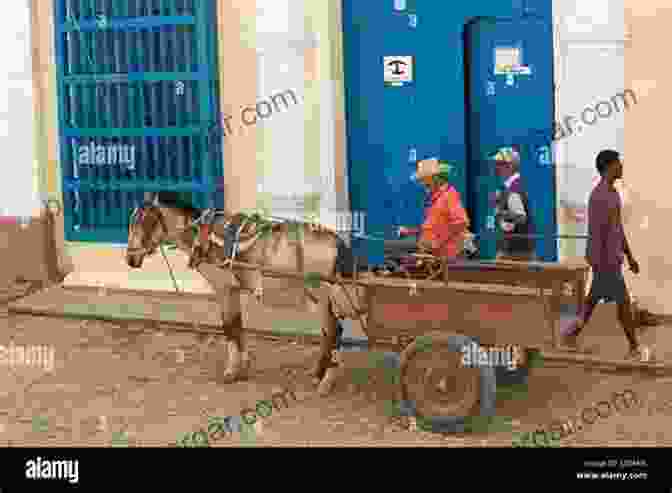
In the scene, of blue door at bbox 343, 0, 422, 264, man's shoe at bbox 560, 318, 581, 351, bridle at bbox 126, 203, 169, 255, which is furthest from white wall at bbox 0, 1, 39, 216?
man's shoe at bbox 560, 318, 581, 351

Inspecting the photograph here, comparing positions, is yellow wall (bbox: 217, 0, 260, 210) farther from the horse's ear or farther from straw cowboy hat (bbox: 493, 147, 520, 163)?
the horse's ear

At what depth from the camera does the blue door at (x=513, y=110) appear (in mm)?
13008

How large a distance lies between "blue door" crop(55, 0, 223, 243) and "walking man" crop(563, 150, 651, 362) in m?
4.40

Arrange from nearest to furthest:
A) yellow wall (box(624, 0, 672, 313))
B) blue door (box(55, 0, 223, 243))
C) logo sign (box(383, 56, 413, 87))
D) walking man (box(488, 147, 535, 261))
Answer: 1. walking man (box(488, 147, 535, 261))
2. yellow wall (box(624, 0, 672, 313))
3. logo sign (box(383, 56, 413, 87))
4. blue door (box(55, 0, 223, 243))

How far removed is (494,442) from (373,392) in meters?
1.51

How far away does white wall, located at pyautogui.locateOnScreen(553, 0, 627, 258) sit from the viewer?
480 inches

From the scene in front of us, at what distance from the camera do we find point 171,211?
10961 millimetres

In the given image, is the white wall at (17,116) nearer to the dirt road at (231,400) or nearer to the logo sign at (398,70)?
the dirt road at (231,400)

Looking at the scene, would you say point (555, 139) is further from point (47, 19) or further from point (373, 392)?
point (47, 19)

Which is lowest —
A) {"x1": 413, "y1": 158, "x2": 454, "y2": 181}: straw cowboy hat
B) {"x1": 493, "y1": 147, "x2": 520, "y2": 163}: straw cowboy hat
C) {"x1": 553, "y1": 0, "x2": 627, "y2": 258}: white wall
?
{"x1": 413, "y1": 158, "x2": 454, "y2": 181}: straw cowboy hat

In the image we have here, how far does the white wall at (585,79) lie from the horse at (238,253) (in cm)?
300

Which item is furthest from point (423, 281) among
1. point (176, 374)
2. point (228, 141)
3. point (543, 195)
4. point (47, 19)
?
point (47, 19)

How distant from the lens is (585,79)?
1233 cm

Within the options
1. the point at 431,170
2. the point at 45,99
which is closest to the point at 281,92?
the point at 45,99
